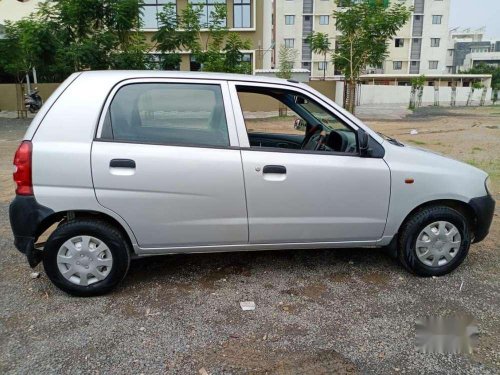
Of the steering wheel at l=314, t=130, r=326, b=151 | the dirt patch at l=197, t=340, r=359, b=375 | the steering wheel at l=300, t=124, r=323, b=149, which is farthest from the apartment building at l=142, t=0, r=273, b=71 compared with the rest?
the dirt patch at l=197, t=340, r=359, b=375

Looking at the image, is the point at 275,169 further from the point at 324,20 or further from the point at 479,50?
the point at 479,50

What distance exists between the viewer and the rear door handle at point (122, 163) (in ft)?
10.9

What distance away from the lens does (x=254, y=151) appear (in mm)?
3557

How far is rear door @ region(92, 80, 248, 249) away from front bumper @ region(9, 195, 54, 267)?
0.47 metres

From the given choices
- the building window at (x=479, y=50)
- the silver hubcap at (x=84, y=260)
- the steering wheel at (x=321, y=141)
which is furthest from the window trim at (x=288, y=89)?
the building window at (x=479, y=50)

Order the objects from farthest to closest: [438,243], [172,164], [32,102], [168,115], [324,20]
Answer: [324,20] → [32,102] → [438,243] → [168,115] → [172,164]

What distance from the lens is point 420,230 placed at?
150 inches

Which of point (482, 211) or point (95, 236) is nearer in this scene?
point (95, 236)

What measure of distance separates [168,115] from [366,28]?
17.1 m

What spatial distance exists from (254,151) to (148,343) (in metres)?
1.64

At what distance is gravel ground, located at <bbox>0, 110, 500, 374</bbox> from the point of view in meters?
2.79

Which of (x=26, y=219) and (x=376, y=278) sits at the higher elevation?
(x=26, y=219)

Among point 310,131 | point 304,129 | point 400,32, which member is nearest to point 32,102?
point 304,129

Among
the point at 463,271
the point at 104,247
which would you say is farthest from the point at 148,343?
the point at 463,271
